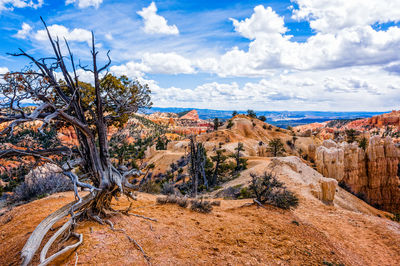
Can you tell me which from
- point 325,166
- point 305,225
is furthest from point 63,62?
point 325,166

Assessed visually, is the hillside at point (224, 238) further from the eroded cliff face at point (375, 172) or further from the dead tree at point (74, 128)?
the eroded cliff face at point (375, 172)

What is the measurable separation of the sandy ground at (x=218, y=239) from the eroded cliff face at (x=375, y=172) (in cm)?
2507

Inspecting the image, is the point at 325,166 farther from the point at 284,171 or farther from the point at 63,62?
the point at 63,62

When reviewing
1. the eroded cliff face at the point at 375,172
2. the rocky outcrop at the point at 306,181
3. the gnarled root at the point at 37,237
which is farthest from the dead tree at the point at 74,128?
the eroded cliff face at the point at 375,172

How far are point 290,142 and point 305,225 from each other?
46.5m

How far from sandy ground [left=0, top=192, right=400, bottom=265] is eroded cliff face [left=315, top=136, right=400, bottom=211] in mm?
25068

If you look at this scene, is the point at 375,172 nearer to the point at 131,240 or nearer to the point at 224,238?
the point at 224,238

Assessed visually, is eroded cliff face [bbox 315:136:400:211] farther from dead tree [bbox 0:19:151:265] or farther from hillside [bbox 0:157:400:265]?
dead tree [bbox 0:19:151:265]

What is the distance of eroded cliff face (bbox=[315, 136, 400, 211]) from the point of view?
31.1 m

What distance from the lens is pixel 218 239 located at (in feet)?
19.8

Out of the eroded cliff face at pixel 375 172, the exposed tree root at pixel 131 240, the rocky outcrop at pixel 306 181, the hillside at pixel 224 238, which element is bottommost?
the eroded cliff face at pixel 375 172

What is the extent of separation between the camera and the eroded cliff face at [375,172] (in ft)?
102

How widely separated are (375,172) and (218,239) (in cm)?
3604

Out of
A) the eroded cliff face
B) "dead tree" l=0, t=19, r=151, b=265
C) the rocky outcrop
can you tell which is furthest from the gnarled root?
the eroded cliff face
